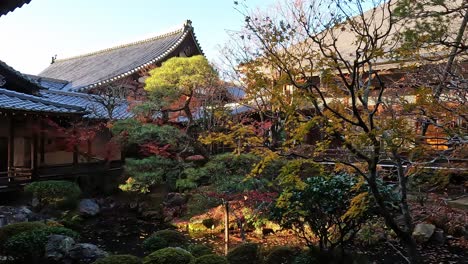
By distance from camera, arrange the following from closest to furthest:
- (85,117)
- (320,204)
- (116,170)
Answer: (320,204) → (85,117) → (116,170)

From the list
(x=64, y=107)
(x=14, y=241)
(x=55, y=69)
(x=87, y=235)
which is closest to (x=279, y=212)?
(x=14, y=241)

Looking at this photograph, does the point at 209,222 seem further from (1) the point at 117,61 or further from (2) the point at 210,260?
(1) the point at 117,61

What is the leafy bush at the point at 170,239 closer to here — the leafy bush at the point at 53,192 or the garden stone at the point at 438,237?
the leafy bush at the point at 53,192

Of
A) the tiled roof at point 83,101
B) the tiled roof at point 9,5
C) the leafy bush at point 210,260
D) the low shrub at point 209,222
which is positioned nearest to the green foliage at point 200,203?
the low shrub at point 209,222

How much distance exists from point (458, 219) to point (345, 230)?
18.3 feet

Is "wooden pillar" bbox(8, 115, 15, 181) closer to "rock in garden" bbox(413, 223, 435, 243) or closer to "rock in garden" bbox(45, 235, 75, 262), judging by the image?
"rock in garden" bbox(45, 235, 75, 262)

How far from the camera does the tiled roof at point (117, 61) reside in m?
21.5

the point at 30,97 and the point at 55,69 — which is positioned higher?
the point at 55,69

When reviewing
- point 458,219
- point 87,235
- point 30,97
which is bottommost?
point 87,235

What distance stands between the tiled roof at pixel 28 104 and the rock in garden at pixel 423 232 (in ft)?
39.8

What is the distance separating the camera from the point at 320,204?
6.68 meters

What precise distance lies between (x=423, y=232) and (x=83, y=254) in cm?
866

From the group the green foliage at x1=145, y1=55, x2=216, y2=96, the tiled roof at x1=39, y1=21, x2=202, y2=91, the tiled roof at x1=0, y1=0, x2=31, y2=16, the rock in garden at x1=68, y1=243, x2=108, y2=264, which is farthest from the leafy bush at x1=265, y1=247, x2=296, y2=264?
the tiled roof at x1=39, y1=21, x2=202, y2=91

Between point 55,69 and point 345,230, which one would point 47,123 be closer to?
point 345,230
